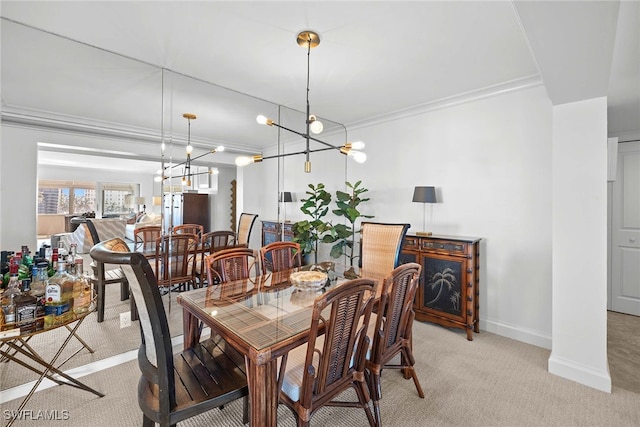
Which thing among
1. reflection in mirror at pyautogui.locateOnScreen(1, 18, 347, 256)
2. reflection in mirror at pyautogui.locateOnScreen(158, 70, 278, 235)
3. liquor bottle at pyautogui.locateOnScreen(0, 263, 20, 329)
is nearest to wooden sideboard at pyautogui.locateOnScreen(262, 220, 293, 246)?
reflection in mirror at pyautogui.locateOnScreen(1, 18, 347, 256)

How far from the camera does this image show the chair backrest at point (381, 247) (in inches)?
110

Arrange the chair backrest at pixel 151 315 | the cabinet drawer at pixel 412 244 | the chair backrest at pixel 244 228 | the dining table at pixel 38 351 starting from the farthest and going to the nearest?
1. the chair backrest at pixel 244 228
2. the cabinet drawer at pixel 412 244
3. the dining table at pixel 38 351
4. the chair backrest at pixel 151 315

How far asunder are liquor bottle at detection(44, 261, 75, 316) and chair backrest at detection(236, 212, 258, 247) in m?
1.76

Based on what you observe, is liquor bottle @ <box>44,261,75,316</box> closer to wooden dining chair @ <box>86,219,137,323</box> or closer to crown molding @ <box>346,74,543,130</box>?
wooden dining chair @ <box>86,219,137,323</box>

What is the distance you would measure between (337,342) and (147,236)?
7.28ft

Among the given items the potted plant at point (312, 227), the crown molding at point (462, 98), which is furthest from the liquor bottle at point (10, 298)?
the crown molding at point (462, 98)

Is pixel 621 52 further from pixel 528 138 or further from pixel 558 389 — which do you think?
pixel 558 389

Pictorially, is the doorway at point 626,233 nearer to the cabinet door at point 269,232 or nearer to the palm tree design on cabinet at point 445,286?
the palm tree design on cabinet at point 445,286

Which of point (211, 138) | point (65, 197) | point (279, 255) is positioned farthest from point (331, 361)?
point (211, 138)

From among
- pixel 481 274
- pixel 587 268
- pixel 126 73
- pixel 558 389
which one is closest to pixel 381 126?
pixel 481 274

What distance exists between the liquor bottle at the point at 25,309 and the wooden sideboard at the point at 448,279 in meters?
3.00

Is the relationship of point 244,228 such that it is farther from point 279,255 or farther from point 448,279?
point 448,279

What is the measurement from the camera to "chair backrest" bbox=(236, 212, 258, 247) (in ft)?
11.2

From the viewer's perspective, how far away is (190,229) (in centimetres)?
295
